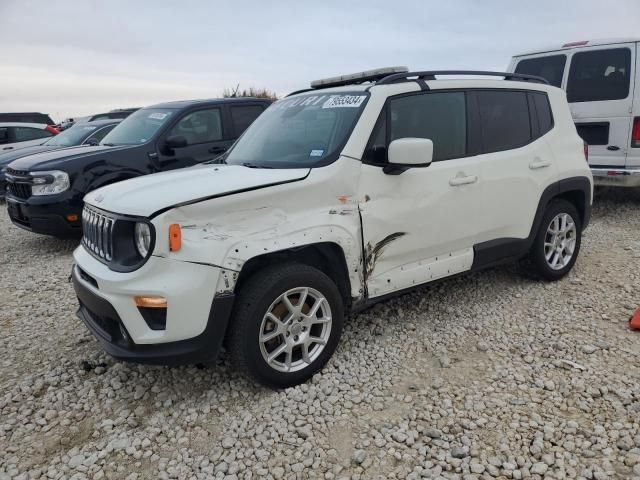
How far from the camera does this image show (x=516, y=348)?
358 centimetres

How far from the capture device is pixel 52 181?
6.08m

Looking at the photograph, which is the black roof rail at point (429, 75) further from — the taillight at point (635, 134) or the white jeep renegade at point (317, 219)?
the taillight at point (635, 134)

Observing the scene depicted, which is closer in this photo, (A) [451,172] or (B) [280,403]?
(B) [280,403]

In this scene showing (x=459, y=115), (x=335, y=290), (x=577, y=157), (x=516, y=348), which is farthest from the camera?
(x=577, y=157)

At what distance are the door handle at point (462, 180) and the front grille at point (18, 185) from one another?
5130 millimetres

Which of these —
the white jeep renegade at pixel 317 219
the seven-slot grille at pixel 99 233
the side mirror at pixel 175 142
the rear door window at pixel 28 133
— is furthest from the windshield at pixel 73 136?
the seven-slot grille at pixel 99 233

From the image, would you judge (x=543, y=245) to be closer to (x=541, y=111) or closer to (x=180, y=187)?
(x=541, y=111)

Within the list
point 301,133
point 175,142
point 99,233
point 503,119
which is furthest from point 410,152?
point 175,142

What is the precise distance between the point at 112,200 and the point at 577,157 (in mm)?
4022

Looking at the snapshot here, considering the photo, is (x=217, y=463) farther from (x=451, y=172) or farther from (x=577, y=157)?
(x=577, y=157)

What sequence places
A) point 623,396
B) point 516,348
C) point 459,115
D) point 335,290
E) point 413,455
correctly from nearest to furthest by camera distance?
point 413,455
point 623,396
point 335,290
point 516,348
point 459,115

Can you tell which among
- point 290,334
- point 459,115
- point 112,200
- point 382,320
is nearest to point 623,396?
point 382,320

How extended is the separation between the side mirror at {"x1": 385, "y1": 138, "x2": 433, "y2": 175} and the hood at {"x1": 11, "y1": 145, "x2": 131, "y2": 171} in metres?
4.44

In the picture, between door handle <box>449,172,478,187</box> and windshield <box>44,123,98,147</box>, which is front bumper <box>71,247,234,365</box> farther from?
windshield <box>44,123,98,147</box>
